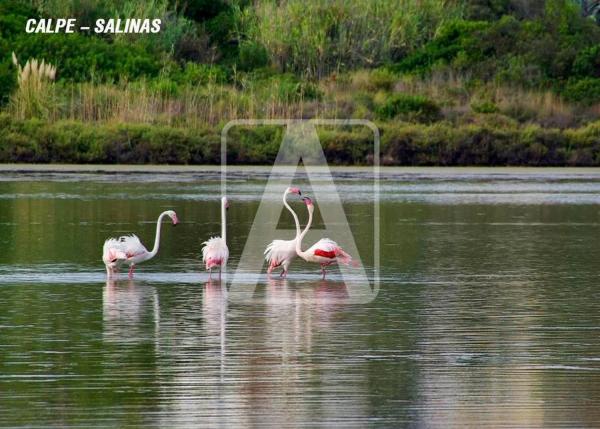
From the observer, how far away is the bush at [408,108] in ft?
114

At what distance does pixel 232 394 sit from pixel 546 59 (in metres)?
29.8

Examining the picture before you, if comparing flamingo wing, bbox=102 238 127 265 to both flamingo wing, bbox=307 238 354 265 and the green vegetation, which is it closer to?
flamingo wing, bbox=307 238 354 265

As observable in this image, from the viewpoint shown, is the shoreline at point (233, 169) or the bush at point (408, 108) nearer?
the shoreline at point (233, 169)

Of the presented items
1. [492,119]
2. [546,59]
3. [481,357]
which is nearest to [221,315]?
[481,357]

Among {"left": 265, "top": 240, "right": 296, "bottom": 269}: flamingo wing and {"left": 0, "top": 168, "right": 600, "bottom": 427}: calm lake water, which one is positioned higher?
{"left": 265, "top": 240, "right": 296, "bottom": 269}: flamingo wing

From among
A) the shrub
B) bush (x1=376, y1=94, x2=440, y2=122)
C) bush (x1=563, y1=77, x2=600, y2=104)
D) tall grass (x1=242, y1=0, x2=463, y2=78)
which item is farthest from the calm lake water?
tall grass (x1=242, y1=0, x2=463, y2=78)

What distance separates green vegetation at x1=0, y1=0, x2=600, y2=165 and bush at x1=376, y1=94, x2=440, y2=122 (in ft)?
0.11

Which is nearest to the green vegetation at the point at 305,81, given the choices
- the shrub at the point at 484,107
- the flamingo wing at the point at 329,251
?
the shrub at the point at 484,107

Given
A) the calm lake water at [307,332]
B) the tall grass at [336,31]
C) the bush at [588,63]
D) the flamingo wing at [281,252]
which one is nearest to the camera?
the calm lake water at [307,332]

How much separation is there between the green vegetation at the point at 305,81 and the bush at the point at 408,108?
3 centimetres

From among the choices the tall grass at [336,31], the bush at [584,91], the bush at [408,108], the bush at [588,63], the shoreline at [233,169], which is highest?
the tall grass at [336,31]

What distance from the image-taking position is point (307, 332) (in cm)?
1152

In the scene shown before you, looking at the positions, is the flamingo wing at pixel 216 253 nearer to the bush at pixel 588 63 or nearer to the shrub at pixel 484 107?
the shrub at pixel 484 107

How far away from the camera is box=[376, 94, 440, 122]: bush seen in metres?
34.9
